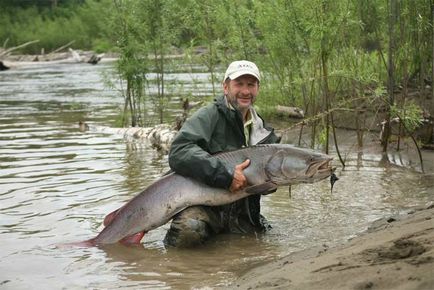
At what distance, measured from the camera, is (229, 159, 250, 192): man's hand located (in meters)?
5.15

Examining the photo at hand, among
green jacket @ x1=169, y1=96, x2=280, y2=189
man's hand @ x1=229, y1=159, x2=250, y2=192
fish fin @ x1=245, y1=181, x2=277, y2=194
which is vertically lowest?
fish fin @ x1=245, y1=181, x2=277, y2=194

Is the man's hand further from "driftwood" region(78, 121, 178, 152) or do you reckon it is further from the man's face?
"driftwood" region(78, 121, 178, 152)

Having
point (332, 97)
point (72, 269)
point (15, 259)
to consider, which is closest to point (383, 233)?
point (72, 269)

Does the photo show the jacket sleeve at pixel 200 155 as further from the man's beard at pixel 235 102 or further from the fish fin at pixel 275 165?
the fish fin at pixel 275 165

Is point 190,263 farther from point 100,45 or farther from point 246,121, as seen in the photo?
point 100,45

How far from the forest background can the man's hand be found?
2.50 meters

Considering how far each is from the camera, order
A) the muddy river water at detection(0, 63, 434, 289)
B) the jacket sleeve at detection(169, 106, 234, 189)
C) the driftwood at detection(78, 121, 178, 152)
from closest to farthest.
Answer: the muddy river water at detection(0, 63, 434, 289) < the jacket sleeve at detection(169, 106, 234, 189) < the driftwood at detection(78, 121, 178, 152)

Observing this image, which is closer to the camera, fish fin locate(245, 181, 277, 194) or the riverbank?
the riverbank

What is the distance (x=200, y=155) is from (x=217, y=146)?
16.1 inches

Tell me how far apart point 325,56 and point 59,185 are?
11.6ft

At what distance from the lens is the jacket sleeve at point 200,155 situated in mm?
5117

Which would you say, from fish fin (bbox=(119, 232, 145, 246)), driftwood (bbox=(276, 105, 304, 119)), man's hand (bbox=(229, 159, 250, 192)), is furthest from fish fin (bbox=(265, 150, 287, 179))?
driftwood (bbox=(276, 105, 304, 119))

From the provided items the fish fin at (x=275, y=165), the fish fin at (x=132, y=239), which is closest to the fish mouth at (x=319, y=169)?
the fish fin at (x=275, y=165)

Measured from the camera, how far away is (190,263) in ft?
16.3
